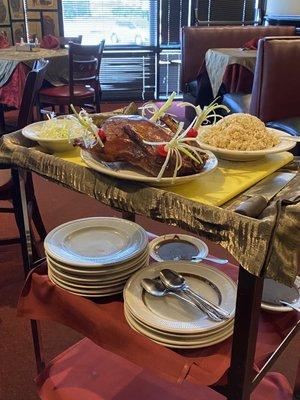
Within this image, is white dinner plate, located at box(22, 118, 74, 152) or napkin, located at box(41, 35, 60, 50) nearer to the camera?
white dinner plate, located at box(22, 118, 74, 152)

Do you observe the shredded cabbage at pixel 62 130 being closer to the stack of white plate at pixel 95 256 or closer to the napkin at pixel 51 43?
the stack of white plate at pixel 95 256

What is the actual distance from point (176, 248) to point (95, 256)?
28 centimetres

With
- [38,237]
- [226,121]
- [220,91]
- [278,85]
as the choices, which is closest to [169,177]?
[226,121]

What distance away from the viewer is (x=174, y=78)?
5777mm

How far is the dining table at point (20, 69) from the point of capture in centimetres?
343

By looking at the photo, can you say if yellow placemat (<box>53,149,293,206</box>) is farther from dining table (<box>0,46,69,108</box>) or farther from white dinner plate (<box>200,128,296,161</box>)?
dining table (<box>0,46,69,108</box>)

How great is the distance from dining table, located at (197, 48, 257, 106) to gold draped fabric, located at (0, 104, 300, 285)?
2770 mm

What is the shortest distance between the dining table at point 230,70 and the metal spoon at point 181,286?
9.10ft

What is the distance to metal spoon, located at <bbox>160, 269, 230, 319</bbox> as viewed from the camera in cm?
86

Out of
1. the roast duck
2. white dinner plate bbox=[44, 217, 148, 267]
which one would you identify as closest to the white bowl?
the roast duck

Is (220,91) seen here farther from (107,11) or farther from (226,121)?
(226,121)

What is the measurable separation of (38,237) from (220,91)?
2319mm

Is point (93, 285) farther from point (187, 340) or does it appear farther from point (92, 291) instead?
point (187, 340)

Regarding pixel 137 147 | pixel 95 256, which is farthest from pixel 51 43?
pixel 137 147
